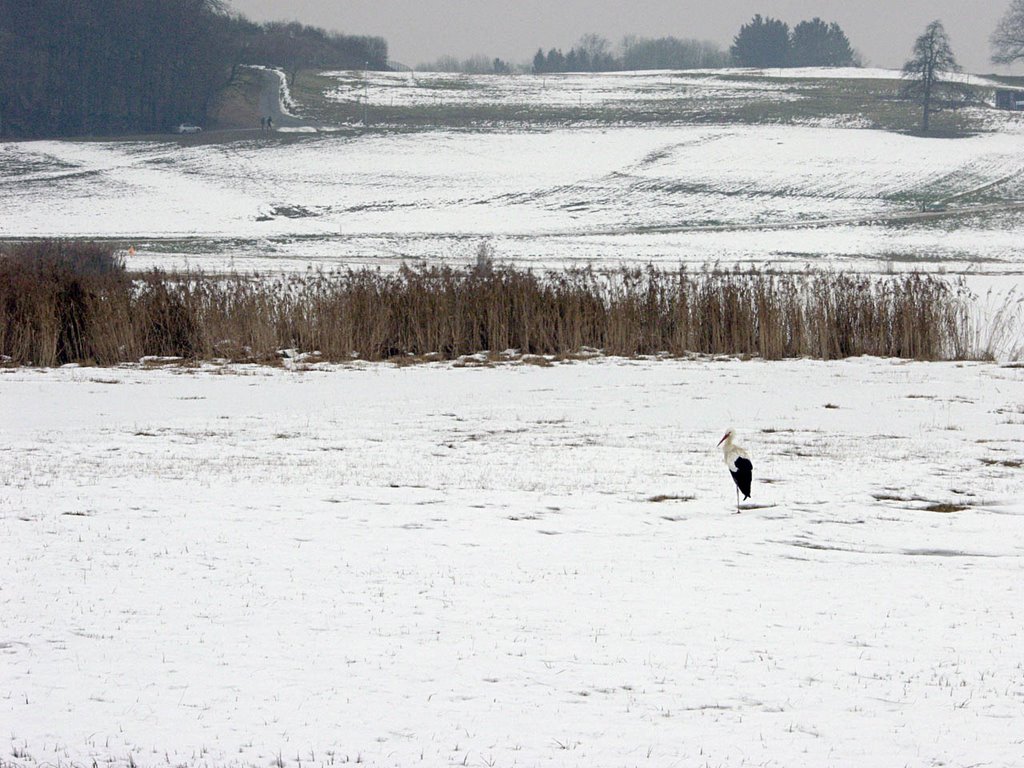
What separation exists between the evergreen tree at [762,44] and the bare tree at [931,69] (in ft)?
296

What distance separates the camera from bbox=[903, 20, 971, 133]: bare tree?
289 ft

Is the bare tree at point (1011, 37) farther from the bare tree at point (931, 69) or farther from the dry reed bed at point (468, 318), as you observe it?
the dry reed bed at point (468, 318)

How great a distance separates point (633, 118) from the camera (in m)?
90.6

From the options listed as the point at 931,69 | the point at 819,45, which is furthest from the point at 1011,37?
the point at 819,45

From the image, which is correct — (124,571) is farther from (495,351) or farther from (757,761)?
(495,351)

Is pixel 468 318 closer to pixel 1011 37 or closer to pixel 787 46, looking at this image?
pixel 1011 37

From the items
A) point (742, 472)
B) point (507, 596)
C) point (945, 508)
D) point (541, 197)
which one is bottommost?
point (541, 197)

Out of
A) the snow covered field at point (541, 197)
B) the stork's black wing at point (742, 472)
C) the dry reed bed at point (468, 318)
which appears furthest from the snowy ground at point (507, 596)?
the snow covered field at point (541, 197)

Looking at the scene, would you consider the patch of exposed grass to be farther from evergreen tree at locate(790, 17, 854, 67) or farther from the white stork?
evergreen tree at locate(790, 17, 854, 67)

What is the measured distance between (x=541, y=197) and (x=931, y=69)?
137 feet

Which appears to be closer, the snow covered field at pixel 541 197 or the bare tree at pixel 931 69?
the snow covered field at pixel 541 197

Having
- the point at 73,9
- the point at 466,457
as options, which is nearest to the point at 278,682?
the point at 466,457

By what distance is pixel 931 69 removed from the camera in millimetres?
89438

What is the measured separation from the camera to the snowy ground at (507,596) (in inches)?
180
